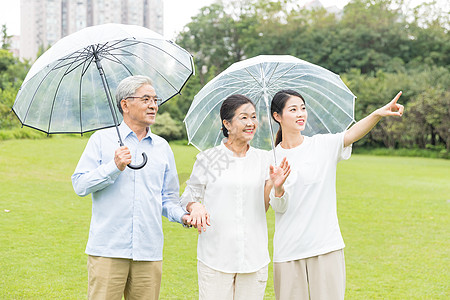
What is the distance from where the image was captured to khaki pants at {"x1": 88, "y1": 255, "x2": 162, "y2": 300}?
2.72 m

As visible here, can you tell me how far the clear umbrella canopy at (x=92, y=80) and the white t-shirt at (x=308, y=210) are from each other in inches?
38.5

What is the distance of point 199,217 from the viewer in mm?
2623

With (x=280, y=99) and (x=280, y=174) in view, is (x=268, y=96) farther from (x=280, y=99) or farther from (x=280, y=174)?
(x=280, y=174)

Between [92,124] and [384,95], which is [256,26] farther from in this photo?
[92,124]

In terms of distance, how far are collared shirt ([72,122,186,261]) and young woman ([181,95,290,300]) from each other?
7.7 inches

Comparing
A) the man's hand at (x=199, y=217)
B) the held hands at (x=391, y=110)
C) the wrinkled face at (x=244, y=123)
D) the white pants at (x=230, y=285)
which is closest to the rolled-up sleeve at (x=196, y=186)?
the man's hand at (x=199, y=217)

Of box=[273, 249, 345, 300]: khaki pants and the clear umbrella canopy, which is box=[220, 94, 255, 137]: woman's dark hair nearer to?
the clear umbrella canopy

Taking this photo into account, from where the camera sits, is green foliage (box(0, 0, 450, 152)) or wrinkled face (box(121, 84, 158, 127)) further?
green foliage (box(0, 0, 450, 152))

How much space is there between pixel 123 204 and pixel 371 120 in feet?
4.77

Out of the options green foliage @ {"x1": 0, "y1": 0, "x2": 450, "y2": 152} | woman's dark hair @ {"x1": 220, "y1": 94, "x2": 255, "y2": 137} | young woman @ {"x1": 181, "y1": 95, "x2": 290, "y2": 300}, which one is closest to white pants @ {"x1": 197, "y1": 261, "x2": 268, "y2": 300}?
young woman @ {"x1": 181, "y1": 95, "x2": 290, "y2": 300}

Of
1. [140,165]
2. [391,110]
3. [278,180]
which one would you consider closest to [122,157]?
[140,165]

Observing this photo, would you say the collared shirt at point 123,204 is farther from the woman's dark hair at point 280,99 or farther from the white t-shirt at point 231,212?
the woman's dark hair at point 280,99

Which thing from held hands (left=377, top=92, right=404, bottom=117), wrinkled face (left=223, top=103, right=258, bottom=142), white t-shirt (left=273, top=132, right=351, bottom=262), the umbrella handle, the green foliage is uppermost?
the green foliage

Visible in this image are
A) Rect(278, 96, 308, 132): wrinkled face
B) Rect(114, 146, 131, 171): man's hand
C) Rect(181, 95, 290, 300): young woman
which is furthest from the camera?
Rect(278, 96, 308, 132): wrinkled face
